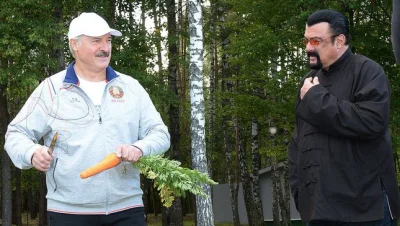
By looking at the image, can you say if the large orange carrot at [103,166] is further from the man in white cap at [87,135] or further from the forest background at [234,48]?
the forest background at [234,48]

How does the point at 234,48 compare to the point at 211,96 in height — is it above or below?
above

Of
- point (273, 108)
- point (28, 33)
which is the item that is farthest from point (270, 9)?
point (28, 33)

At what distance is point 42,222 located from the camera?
3375cm

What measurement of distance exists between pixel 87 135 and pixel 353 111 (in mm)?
1612

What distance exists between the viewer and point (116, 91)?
14.3 ft

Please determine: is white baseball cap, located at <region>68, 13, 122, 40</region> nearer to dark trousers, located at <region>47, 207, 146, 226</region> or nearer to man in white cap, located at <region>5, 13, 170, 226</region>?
man in white cap, located at <region>5, 13, 170, 226</region>

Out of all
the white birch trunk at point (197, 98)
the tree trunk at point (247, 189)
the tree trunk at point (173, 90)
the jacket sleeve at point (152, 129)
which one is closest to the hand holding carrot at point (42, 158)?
the jacket sleeve at point (152, 129)

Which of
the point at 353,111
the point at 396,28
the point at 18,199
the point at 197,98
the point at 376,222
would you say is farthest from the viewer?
the point at 18,199

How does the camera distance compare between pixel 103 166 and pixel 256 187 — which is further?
pixel 256 187

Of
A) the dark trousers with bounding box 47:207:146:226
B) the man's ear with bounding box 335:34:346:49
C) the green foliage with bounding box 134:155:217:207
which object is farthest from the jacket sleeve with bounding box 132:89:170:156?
the man's ear with bounding box 335:34:346:49

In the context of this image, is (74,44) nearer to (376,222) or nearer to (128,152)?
(128,152)

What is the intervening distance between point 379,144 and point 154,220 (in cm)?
4365

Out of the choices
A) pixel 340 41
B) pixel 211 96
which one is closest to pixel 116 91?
pixel 340 41

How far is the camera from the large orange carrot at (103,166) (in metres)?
4.02
